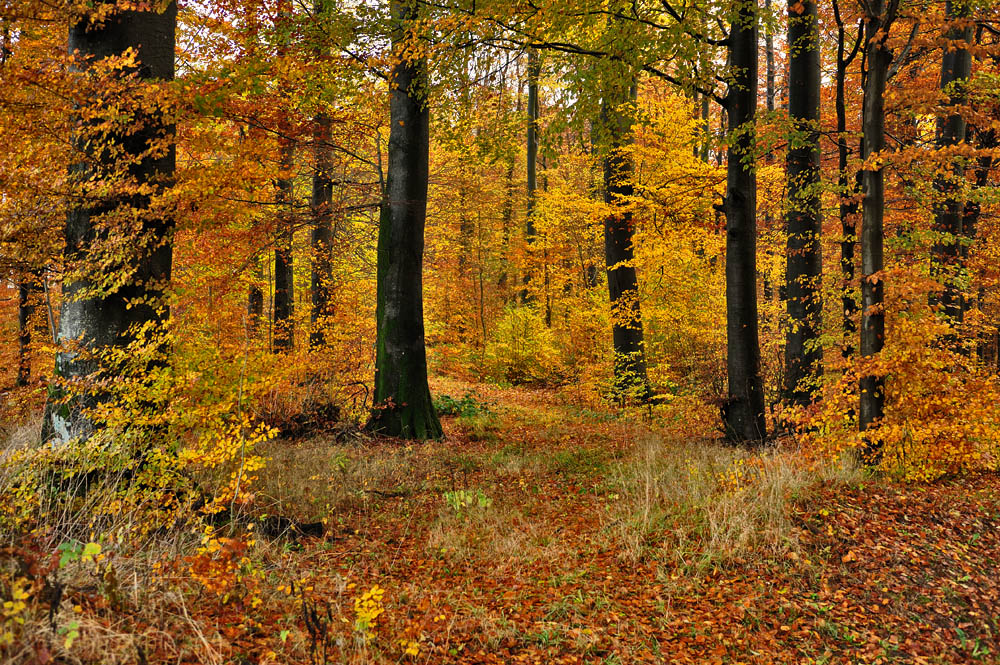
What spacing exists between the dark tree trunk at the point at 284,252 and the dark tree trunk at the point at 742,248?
6.43 meters

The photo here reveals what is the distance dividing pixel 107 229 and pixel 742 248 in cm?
750

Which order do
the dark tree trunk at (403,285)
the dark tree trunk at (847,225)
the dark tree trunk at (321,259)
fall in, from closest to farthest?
the dark tree trunk at (847,225) → the dark tree trunk at (403,285) → the dark tree trunk at (321,259)

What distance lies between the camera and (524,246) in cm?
1866

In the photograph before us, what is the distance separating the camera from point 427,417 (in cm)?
900

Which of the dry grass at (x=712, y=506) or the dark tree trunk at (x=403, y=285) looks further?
the dark tree trunk at (x=403, y=285)

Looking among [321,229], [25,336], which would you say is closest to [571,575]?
[321,229]

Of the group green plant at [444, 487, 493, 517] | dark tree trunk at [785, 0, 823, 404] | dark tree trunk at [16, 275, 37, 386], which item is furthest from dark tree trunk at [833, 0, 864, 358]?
dark tree trunk at [16, 275, 37, 386]

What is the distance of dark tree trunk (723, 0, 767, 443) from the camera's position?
7.37m

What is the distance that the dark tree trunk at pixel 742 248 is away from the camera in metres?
7.37

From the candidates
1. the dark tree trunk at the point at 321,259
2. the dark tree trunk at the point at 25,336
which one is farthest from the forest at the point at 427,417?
the dark tree trunk at the point at 25,336

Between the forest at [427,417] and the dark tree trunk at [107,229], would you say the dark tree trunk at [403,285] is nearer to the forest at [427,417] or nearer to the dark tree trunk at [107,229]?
the forest at [427,417]

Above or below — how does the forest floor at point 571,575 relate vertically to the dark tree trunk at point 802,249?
below

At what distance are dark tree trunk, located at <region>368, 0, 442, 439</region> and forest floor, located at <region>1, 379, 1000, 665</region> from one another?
1927mm

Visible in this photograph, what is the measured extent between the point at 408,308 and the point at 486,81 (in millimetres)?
3686
